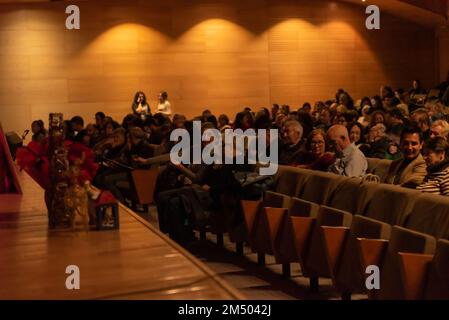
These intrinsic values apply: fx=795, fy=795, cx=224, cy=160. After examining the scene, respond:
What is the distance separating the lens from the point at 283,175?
7.49 metres

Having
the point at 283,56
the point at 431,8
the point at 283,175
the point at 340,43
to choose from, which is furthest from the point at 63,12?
the point at 283,175

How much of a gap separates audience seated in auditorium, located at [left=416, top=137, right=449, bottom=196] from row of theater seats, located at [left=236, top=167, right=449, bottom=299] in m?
0.36

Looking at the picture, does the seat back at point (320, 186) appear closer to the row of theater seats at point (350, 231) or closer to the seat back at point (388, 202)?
the row of theater seats at point (350, 231)

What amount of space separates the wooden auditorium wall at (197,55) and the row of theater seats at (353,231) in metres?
12.8

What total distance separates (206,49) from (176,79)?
1074 millimetres

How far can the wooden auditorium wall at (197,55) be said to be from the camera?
18938mm

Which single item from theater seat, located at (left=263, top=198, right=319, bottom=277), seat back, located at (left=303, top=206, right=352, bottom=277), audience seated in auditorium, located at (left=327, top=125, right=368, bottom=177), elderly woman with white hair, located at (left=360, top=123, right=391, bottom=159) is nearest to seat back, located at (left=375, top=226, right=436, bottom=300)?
seat back, located at (left=303, top=206, right=352, bottom=277)

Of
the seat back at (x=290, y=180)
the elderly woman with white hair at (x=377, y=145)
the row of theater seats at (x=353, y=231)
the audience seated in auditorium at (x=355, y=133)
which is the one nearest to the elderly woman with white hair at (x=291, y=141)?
the elderly woman with white hair at (x=377, y=145)

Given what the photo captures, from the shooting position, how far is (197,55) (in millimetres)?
20094

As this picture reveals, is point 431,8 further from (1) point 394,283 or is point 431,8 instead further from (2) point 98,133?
(1) point 394,283

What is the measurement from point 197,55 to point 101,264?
17026 millimetres

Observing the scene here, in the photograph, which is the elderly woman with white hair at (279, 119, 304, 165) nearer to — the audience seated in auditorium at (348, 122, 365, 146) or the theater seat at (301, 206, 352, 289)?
the audience seated in auditorium at (348, 122, 365, 146)

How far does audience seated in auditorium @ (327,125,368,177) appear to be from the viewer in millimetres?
6930

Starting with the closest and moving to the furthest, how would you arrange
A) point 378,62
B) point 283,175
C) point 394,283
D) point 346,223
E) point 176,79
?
1. point 394,283
2. point 346,223
3. point 283,175
4. point 176,79
5. point 378,62
